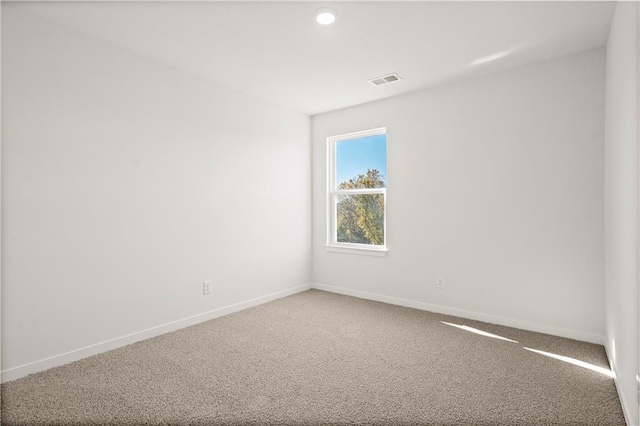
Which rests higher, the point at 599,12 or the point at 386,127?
the point at 599,12

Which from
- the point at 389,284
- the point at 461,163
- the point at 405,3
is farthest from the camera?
the point at 389,284

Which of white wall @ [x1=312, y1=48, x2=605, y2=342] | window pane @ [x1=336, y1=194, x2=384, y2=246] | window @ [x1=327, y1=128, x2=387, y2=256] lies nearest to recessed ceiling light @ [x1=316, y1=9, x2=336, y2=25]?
white wall @ [x1=312, y1=48, x2=605, y2=342]

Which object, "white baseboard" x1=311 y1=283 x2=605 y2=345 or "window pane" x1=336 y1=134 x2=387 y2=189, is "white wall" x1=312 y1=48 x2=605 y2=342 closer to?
"white baseboard" x1=311 y1=283 x2=605 y2=345

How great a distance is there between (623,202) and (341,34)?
7.06ft

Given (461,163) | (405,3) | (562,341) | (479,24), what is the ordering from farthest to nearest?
1. (461,163)
2. (562,341)
3. (479,24)
4. (405,3)

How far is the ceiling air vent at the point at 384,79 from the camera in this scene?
3449mm

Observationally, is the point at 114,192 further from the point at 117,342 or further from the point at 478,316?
the point at 478,316

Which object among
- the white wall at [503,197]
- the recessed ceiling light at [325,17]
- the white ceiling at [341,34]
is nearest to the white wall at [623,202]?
the white wall at [503,197]

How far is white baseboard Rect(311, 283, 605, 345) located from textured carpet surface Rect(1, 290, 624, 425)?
113 millimetres

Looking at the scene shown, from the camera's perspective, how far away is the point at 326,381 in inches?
88.7

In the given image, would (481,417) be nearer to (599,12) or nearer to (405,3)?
(405,3)

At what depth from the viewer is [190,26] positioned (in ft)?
8.30

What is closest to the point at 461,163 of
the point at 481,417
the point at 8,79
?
the point at 481,417

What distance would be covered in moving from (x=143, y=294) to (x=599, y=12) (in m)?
4.07
